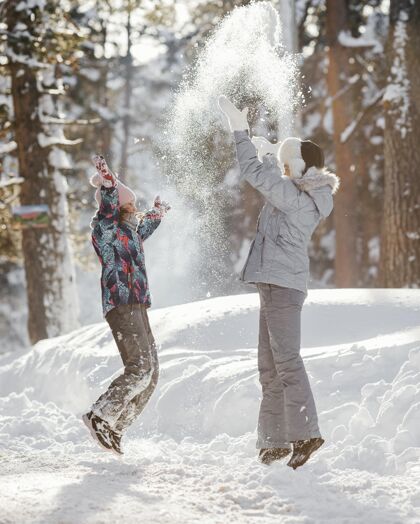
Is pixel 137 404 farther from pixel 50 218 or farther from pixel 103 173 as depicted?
pixel 50 218

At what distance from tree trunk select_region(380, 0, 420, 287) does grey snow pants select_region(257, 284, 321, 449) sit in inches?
268

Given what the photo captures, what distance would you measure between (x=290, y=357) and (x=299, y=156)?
129cm

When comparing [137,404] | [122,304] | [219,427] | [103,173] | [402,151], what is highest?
[402,151]

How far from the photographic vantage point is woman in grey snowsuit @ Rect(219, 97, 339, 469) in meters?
4.85

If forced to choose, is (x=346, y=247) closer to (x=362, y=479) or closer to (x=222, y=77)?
(x=222, y=77)

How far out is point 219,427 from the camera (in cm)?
600

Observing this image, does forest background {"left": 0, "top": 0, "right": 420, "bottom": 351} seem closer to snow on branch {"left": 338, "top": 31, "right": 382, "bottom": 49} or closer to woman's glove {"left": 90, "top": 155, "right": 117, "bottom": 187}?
snow on branch {"left": 338, "top": 31, "right": 382, "bottom": 49}

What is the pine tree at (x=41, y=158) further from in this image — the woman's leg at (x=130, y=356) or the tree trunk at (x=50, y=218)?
the woman's leg at (x=130, y=356)

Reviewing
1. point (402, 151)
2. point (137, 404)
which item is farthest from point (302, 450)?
point (402, 151)

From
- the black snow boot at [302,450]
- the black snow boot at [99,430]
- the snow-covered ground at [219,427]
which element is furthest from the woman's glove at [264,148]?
the black snow boot at [99,430]

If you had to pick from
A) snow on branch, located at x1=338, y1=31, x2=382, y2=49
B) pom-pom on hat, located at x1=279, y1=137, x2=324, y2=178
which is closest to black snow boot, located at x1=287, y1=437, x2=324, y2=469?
pom-pom on hat, located at x1=279, y1=137, x2=324, y2=178

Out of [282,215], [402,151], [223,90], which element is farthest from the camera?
[402,151]

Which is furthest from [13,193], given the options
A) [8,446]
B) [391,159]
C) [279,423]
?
[279,423]

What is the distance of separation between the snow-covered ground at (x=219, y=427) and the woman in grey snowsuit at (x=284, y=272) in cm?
25
